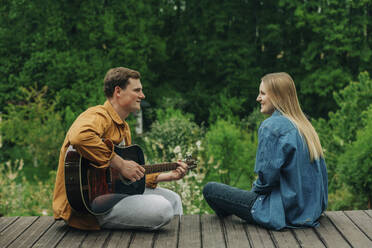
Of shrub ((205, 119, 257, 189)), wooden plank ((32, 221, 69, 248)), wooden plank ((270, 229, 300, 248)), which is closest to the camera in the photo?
wooden plank ((270, 229, 300, 248))

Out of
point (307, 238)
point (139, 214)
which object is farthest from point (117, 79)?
point (307, 238)

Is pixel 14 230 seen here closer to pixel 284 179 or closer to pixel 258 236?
pixel 258 236

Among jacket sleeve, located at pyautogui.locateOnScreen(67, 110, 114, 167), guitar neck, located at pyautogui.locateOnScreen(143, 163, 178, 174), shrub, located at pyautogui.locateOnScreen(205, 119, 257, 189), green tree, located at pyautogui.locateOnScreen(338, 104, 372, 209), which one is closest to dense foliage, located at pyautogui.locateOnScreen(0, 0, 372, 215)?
shrub, located at pyautogui.locateOnScreen(205, 119, 257, 189)

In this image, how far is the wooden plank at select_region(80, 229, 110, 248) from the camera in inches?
134

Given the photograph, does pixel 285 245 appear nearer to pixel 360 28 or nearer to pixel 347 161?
pixel 347 161

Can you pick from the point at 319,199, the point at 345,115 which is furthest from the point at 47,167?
the point at 319,199

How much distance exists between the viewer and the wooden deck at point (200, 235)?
11.2ft

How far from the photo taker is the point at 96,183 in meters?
3.54

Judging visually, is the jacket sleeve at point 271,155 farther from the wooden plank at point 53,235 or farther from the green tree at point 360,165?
the green tree at point 360,165

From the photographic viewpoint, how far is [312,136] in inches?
142

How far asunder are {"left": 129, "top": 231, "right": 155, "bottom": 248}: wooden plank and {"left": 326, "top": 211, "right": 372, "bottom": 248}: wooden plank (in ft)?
4.58

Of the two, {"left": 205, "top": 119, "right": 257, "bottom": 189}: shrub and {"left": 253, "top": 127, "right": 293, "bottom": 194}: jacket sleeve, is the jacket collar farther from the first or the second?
{"left": 205, "top": 119, "right": 257, "bottom": 189}: shrub

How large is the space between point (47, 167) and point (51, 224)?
9.89 metres

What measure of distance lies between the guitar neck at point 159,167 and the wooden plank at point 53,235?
77 centimetres
